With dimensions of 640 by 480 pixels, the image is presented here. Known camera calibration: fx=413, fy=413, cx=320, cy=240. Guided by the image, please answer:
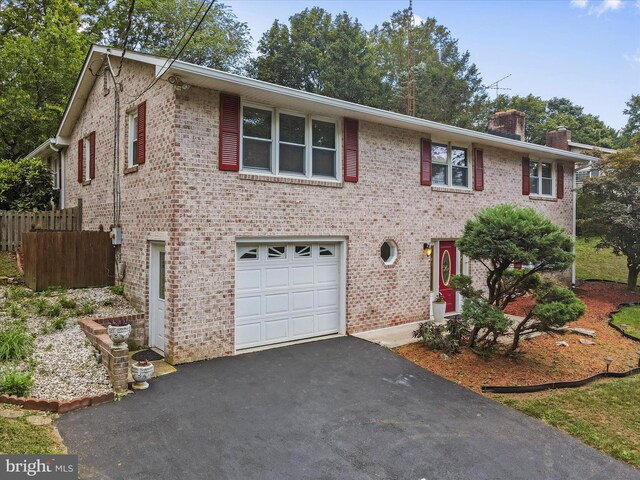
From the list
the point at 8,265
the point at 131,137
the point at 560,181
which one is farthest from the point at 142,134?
the point at 560,181

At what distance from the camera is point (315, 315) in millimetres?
9078

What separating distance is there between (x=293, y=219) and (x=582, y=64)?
12.8 metres

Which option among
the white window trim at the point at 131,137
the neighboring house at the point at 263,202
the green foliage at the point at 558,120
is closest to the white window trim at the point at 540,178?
the neighboring house at the point at 263,202

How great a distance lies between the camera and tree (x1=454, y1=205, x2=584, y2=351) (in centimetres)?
703

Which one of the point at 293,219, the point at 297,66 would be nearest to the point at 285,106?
the point at 293,219

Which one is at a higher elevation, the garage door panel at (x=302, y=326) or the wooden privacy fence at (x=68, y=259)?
the wooden privacy fence at (x=68, y=259)

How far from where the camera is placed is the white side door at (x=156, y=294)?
7.93 m

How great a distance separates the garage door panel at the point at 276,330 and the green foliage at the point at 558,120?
3498 centimetres

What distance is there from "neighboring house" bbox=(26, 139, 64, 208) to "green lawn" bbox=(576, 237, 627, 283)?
831 inches

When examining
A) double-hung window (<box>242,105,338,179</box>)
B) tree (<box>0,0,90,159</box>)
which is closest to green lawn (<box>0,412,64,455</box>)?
double-hung window (<box>242,105,338,179</box>)

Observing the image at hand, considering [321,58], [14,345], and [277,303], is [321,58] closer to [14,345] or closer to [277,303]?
[277,303]

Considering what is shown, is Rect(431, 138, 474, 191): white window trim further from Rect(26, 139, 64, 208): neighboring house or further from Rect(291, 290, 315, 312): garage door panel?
Rect(26, 139, 64, 208): neighboring house

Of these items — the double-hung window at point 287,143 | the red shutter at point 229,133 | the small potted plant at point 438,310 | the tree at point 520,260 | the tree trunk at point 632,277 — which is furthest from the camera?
the tree trunk at point 632,277

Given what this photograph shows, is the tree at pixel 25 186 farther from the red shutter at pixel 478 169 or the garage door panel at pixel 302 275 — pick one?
the red shutter at pixel 478 169
